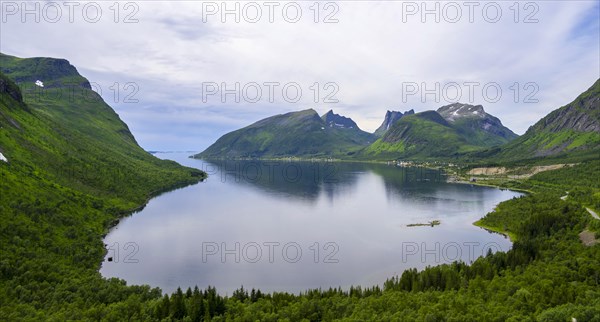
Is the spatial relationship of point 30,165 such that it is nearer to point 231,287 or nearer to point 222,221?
point 222,221

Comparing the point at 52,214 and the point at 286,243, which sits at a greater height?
the point at 52,214

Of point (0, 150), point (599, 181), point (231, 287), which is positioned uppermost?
point (0, 150)

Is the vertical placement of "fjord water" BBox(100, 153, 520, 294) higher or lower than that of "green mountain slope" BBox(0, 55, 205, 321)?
lower

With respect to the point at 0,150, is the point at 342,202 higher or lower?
lower

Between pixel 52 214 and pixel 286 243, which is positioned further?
pixel 286 243

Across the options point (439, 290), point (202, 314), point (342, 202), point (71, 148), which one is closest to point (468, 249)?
point (439, 290)

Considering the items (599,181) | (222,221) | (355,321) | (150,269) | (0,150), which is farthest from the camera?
(599,181)

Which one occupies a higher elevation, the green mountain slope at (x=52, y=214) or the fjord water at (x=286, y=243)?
the green mountain slope at (x=52, y=214)

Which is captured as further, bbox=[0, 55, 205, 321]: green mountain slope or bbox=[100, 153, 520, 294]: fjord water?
bbox=[100, 153, 520, 294]: fjord water

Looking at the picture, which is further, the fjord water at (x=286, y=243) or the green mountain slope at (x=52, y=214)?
the fjord water at (x=286, y=243)

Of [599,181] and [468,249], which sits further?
[599,181]

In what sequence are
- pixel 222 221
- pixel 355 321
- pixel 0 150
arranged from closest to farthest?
pixel 355 321
pixel 0 150
pixel 222 221
